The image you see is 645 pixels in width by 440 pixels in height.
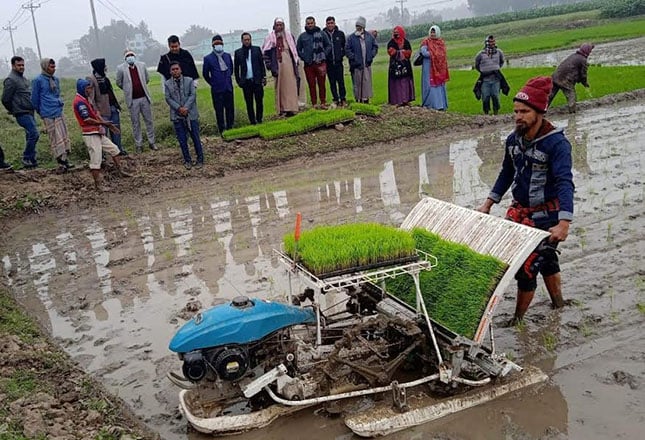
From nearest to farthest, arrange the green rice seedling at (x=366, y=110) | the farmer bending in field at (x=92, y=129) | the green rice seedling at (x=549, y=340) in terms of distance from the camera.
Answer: the green rice seedling at (x=549, y=340) < the farmer bending in field at (x=92, y=129) < the green rice seedling at (x=366, y=110)

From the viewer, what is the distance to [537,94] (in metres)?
4.53

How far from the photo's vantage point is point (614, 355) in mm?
4621

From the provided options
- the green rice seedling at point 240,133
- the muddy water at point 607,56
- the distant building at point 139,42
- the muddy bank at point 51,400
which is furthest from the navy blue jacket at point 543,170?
the distant building at point 139,42

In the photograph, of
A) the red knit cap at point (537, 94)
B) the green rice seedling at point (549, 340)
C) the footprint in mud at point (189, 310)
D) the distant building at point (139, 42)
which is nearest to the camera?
the red knit cap at point (537, 94)

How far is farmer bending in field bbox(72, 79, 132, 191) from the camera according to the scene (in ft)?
31.5

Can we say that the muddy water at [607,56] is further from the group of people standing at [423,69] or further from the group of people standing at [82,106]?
the group of people standing at [82,106]

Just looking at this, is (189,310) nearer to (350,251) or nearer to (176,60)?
(350,251)

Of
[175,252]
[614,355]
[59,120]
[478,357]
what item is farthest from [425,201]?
[59,120]

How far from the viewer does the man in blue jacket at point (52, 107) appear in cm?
1037

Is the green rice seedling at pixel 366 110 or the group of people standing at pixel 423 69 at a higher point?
the group of people standing at pixel 423 69

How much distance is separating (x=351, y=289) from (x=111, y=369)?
6.40 ft

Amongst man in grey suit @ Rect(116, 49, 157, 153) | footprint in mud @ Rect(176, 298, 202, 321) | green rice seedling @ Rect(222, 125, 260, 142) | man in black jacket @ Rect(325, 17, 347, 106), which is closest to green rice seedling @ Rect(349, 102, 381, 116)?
man in black jacket @ Rect(325, 17, 347, 106)

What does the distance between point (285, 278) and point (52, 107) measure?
631 centimetres

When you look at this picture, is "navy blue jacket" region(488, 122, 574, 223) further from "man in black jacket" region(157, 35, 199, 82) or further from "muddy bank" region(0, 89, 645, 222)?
"man in black jacket" region(157, 35, 199, 82)
